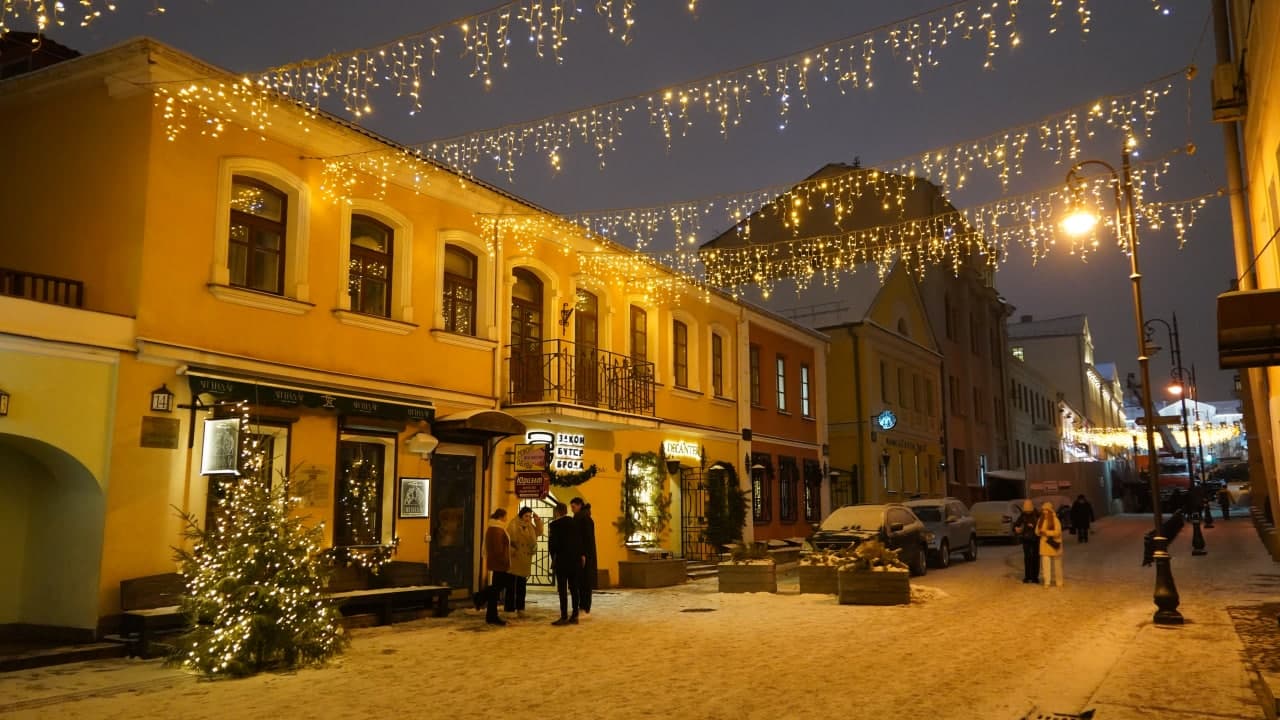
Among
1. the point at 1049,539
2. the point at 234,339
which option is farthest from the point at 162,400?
the point at 1049,539

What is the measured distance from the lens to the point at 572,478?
17.9m

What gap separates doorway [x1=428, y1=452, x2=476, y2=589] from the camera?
15102 mm

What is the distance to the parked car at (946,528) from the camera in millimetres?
23344

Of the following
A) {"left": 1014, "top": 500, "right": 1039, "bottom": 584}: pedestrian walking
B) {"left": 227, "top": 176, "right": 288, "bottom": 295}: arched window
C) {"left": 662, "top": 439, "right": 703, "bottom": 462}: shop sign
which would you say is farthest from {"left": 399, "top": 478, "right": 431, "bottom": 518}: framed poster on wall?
{"left": 1014, "top": 500, "right": 1039, "bottom": 584}: pedestrian walking

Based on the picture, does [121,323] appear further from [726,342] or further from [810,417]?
[810,417]

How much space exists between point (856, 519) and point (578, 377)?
7415mm

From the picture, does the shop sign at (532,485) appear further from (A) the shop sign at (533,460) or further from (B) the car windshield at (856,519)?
(B) the car windshield at (856,519)

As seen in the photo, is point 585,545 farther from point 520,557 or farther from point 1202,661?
point 1202,661

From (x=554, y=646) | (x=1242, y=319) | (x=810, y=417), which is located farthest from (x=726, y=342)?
(x=1242, y=319)

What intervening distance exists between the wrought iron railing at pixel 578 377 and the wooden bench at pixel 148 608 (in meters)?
6.92

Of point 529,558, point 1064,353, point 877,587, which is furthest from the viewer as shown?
point 1064,353

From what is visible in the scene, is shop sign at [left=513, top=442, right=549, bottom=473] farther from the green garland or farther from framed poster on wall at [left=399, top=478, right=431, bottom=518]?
the green garland

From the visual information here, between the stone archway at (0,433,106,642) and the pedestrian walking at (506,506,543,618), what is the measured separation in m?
5.32

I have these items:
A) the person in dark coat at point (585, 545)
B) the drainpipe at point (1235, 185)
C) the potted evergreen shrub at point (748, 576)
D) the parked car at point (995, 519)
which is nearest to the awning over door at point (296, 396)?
the person in dark coat at point (585, 545)
